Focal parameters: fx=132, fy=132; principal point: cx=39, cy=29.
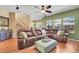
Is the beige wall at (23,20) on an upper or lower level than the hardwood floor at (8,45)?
upper

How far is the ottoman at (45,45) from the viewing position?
2.78 m

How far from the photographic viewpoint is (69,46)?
9.29ft

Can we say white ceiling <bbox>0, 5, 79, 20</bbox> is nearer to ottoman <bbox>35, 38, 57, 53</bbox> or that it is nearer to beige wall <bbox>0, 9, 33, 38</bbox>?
beige wall <bbox>0, 9, 33, 38</bbox>

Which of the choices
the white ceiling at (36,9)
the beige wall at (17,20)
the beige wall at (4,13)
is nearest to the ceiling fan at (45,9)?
the white ceiling at (36,9)

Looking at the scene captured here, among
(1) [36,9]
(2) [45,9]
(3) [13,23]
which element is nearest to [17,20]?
(3) [13,23]

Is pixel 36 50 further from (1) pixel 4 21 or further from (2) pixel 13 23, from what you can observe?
(1) pixel 4 21

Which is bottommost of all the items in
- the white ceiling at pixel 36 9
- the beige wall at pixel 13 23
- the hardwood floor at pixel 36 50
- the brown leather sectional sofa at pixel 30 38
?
the hardwood floor at pixel 36 50

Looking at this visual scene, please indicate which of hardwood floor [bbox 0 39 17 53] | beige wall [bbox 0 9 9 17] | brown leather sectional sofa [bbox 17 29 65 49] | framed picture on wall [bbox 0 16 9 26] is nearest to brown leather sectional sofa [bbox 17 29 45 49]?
brown leather sectional sofa [bbox 17 29 65 49]

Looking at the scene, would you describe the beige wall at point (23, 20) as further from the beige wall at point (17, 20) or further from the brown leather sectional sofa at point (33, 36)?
the brown leather sectional sofa at point (33, 36)

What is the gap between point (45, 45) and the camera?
9.12 ft

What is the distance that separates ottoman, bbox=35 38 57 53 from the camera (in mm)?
2781
